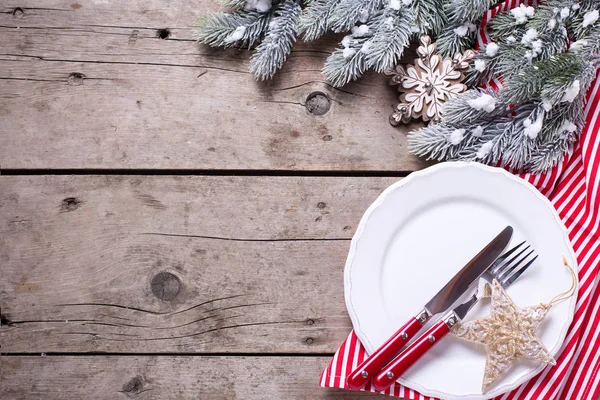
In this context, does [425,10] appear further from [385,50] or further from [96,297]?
[96,297]

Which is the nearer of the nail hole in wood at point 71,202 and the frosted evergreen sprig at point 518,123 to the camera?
the frosted evergreen sprig at point 518,123

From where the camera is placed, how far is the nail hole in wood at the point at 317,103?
1062 millimetres

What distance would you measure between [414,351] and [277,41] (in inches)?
21.7

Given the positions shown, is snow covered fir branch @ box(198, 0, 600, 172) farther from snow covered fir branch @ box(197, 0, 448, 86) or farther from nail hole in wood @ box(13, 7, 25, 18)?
nail hole in wood @ box(13, 7, 25, 18)

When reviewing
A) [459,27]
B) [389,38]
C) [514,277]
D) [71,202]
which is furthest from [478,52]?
[71,202]

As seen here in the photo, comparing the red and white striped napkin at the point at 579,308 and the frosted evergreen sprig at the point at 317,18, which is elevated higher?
the frosted evergreen sprig at the point at 317,18

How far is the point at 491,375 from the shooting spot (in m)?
0.94

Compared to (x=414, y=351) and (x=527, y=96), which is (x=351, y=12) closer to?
(x=527, y=96)

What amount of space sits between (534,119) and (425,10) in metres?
0.25

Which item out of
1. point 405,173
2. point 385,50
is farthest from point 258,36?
point 405,173

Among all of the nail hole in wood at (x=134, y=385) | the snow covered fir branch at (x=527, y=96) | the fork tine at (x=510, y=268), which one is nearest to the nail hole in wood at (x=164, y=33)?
the snow covered fir branch at (x=527, y=96)

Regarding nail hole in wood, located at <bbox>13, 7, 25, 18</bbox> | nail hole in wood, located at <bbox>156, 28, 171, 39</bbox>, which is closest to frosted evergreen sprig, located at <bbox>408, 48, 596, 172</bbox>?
nail hole in wood, located at <bbox>156, 28, 171, 39</bbox>

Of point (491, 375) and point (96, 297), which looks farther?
point (96, 297)

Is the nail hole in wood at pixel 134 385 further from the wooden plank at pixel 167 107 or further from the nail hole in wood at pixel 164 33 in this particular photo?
the nail hole in wood at pixel 164 33
